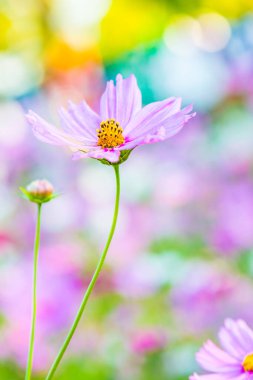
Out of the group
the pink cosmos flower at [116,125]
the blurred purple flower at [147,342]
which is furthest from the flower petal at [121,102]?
the blurred purple flower at [147,342]

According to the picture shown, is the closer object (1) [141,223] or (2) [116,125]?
(2) [116,125]

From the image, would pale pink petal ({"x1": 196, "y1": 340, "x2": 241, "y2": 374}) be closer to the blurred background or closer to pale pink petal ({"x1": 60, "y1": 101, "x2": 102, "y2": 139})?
pale pink petal ({"x1": 60, "y1": 101, "x2": 102, "y2": 139})

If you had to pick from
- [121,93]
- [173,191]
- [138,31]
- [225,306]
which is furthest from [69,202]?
[138,31]

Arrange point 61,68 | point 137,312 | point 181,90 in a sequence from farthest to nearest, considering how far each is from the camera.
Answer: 1. point 61,68
2. point 181,90
3. point 137,312

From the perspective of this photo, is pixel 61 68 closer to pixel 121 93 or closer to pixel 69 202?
pixel 69 202

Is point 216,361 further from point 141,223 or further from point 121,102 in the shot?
point 141,223

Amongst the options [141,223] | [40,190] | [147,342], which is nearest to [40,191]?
[40,190]

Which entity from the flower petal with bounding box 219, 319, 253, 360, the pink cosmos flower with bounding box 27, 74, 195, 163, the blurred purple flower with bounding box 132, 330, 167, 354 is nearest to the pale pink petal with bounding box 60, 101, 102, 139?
the pink cosmos flower with bounding box 27, 74, 195, 163
